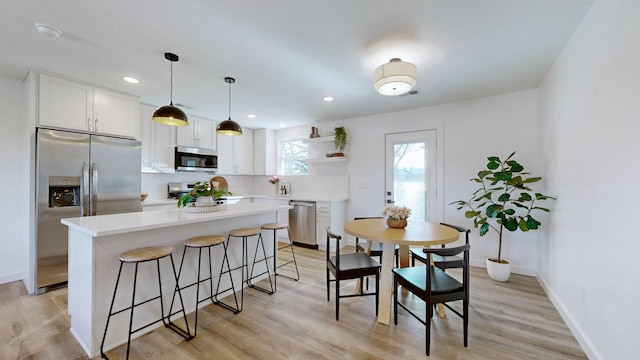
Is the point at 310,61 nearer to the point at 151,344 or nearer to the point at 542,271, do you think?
the point at 151,344

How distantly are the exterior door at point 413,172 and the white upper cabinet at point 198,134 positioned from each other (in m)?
3.36

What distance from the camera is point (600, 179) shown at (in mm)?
→ 1726

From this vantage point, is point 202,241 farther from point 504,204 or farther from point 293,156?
point 293,156

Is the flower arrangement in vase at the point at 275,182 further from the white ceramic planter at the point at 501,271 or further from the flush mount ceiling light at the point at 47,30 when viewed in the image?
the white ceramic planter at the point at 501,271

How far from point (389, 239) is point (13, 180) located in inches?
177

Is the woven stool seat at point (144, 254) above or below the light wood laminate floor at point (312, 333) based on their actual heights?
above

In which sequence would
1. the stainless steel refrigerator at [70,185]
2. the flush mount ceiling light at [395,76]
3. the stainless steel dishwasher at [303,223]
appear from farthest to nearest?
1. the stainless steel dishwasher at [303,223]
2. the stainless steel refrigerator at [70,185]
3. the flush mount ceiling light at [395,76]

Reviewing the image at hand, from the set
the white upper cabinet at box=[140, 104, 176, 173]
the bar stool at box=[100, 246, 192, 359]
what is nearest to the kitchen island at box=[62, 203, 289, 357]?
the bar stool at box=[100, 246, 192, 359]

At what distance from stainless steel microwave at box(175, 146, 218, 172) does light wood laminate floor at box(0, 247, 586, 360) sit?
232 centimetres

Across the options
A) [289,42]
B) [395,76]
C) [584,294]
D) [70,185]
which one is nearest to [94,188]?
[70,185]

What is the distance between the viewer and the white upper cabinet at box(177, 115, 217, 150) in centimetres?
451

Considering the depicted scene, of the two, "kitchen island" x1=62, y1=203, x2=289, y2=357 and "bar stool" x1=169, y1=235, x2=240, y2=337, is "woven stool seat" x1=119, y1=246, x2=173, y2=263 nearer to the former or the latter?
"kitchen island" x1=62, y1=203, x2=289, y2=357

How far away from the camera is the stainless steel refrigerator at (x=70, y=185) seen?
284 centimetres

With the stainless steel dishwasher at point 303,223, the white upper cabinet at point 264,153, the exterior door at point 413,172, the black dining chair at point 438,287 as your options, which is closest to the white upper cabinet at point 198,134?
the white upper cabinet at point 264,153
